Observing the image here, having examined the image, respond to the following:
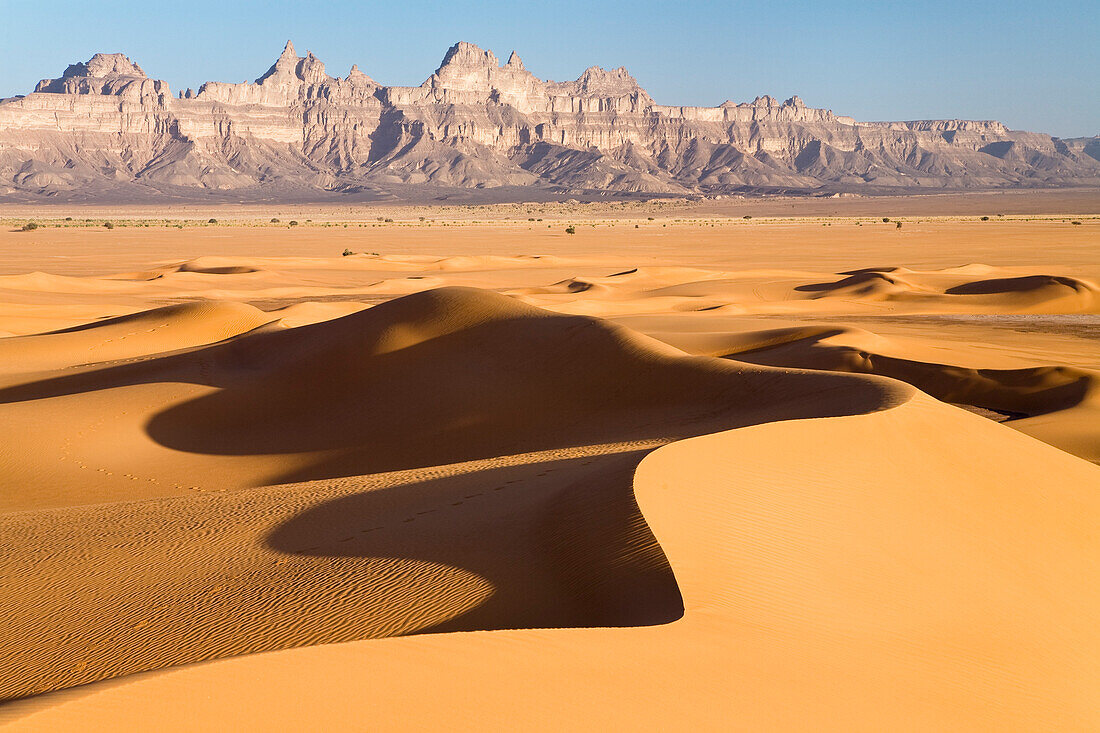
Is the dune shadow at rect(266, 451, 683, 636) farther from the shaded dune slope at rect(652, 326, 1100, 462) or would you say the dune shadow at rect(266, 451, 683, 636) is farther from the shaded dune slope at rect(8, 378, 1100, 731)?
the shaded dune slope at rect(652, 326, 1100, 462)

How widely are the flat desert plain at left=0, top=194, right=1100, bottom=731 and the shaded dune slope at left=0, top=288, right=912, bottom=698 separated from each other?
4cm

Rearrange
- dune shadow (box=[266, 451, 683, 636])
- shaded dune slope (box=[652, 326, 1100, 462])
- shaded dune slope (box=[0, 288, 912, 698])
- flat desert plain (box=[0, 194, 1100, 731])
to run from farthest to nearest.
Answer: shaded dune slope (box=[652, 326, 1100, 462]) → shaded dune slope (box=[0, 288, 912, 698]) → dune shadow (box=[266, 451, 683, 636]) → flat desert plain (box=[0, 194, 1100, 731])

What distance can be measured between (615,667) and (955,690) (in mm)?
1811

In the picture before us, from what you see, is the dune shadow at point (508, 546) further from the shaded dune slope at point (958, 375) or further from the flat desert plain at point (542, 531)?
the shaded dune slope at point (958, 375)

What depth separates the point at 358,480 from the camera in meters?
9.14

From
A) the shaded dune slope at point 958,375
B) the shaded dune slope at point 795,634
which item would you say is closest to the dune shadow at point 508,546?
the shaded dune slope at point 795,634

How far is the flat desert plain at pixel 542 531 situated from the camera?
13.7 feet

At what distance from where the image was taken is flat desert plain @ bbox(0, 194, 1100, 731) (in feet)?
13.7

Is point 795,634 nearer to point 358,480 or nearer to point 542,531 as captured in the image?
point 542,531

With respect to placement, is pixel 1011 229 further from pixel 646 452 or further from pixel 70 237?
pixel 646 452

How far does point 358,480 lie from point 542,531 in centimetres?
303

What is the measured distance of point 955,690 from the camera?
194 inches

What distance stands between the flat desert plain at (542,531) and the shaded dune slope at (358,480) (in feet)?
0.13

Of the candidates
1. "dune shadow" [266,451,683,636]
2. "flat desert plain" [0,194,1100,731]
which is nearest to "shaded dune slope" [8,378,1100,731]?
"flat desert plain" [0,194,1100,731]
